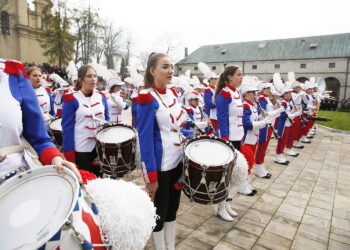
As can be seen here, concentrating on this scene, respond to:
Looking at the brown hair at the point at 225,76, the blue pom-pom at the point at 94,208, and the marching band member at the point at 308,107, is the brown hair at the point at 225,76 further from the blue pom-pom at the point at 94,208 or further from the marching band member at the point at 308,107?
the marching band member at the point at 308,107

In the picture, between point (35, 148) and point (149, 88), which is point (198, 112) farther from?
point (35, 148)

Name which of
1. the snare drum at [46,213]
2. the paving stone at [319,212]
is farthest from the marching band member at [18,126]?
the paving stone at [319,212]

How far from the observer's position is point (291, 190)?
17.0ft

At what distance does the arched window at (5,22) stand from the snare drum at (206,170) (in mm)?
35593

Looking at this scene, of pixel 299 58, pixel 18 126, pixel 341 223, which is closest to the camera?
pixel 18 126

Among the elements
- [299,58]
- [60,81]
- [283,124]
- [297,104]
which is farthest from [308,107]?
[299,58]

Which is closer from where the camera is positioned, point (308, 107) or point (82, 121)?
point (82, 121)

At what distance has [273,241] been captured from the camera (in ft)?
10.9

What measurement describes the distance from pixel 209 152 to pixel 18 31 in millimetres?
36447

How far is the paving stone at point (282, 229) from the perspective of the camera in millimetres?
3514

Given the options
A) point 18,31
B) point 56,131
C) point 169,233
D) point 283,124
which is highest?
point 18,31

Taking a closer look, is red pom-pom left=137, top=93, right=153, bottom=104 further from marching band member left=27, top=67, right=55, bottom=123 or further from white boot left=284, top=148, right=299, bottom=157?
white boot left=284, top=148, right=299, bottom=157

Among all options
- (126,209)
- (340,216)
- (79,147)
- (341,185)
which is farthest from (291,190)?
(126,209)

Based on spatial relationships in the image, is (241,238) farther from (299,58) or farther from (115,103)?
(299,58)
